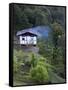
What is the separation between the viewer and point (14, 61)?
212 cm

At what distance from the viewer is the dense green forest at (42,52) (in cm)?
213

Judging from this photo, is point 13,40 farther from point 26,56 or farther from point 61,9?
point 61,9

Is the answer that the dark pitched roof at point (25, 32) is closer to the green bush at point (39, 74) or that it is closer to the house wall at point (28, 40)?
the house wall at point (28, 40)

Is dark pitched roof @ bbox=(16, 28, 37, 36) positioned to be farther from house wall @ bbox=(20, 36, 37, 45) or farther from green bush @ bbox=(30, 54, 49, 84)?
green bush @ bbox=(30, 54, 49, 84)

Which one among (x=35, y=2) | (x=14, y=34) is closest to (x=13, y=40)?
(x=14, y=34)

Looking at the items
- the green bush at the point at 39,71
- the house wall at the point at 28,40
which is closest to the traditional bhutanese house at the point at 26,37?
the house wall at the point at 28,40

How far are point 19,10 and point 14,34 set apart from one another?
170 millimetres

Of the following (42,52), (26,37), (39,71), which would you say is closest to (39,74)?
(39,71)

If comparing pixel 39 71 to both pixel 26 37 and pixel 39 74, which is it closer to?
pixel 39 74

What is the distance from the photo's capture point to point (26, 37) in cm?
215

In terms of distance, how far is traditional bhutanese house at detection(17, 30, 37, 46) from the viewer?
2.14m

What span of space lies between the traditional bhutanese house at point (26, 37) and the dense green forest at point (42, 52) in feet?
0.10

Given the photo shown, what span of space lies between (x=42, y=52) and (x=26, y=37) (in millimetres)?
163

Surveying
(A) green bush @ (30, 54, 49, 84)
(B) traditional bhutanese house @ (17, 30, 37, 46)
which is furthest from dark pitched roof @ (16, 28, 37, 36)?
(A) green bush @ (30, 54, 49, 84)
